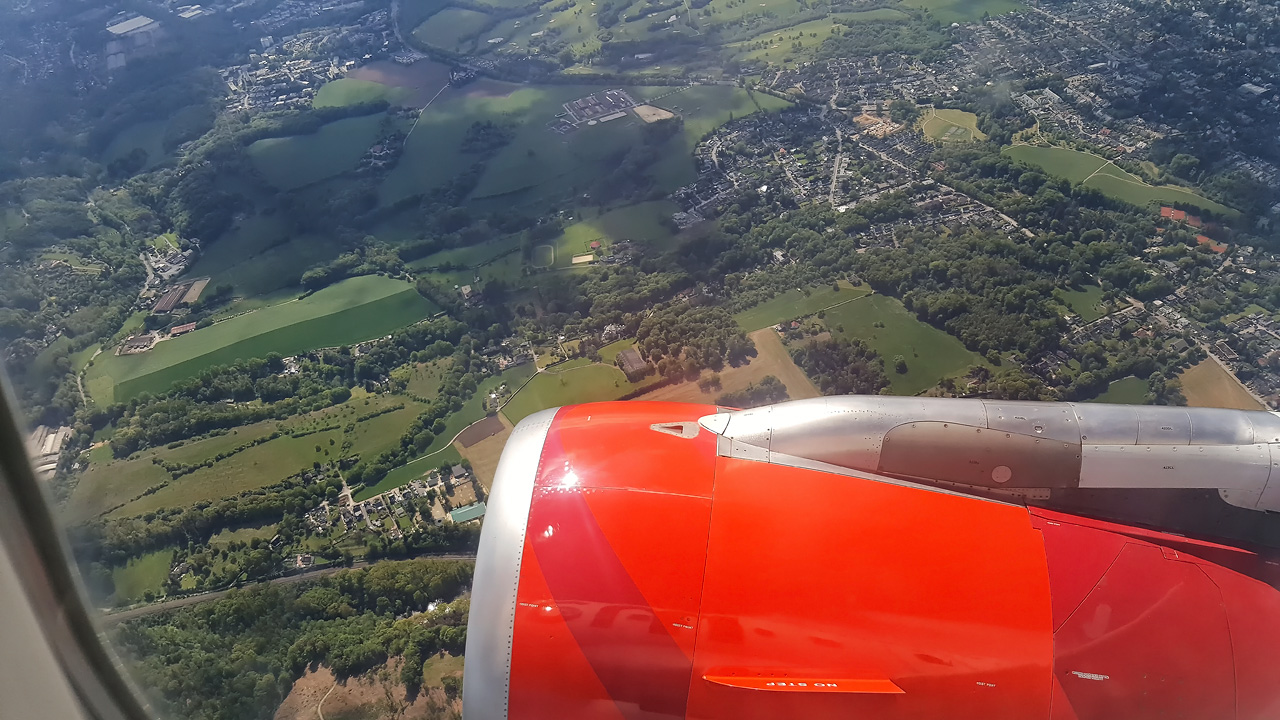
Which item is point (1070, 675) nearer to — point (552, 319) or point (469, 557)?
point (469, 557)

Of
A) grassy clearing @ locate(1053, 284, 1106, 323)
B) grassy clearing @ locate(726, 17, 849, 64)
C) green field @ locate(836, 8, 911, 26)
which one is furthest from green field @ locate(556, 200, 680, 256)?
green field @ locate(836, 8, 911, 26)

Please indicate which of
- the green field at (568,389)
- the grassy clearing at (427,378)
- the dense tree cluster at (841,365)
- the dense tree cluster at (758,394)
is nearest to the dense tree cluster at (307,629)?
the green field at (568,389)

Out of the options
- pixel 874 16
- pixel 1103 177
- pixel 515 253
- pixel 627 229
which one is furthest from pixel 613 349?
pixel 874 16


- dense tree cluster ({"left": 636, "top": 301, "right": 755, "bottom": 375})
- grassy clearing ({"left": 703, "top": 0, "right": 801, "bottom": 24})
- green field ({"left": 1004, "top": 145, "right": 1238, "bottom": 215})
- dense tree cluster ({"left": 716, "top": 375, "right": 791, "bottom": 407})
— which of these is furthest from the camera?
grassy clearing ({"left": 703, "top": 0, "right": 801, "bottom": 24})

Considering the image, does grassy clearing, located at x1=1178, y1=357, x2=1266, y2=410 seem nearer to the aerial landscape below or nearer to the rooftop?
the aerial landscape below

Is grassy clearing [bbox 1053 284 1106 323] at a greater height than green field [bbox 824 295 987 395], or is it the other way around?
grassy clearing [bbox 1053 284 1106 323]

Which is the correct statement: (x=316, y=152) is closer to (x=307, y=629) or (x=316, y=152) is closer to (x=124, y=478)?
(x=124, y=478)
